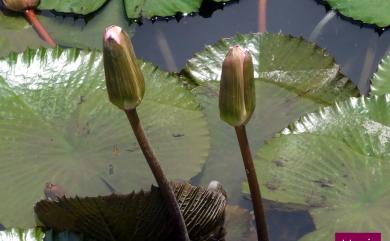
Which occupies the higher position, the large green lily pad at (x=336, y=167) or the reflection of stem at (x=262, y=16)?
the reflection of stem at (x=262, y=16)

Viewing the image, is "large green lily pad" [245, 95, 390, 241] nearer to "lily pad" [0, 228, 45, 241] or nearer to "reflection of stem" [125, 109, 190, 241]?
"reflection of stem" [125, 109, 190, 241]

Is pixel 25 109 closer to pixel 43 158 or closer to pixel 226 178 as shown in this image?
pixel 43 158

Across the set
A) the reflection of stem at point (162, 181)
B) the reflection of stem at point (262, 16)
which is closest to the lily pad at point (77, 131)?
the reflection of stem at point (162, 181)

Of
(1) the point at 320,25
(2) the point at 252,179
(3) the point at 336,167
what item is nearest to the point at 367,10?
(1) the point at 320,25

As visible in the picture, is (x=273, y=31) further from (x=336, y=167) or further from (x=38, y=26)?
(x=38, y=26)

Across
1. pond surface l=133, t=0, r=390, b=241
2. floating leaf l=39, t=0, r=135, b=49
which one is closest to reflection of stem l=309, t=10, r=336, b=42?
pond surface l=133, t=0, r=390, b=241

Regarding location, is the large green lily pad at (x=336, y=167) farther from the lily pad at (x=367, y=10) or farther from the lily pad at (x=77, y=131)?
the lily pad at (x=367, y=10)
